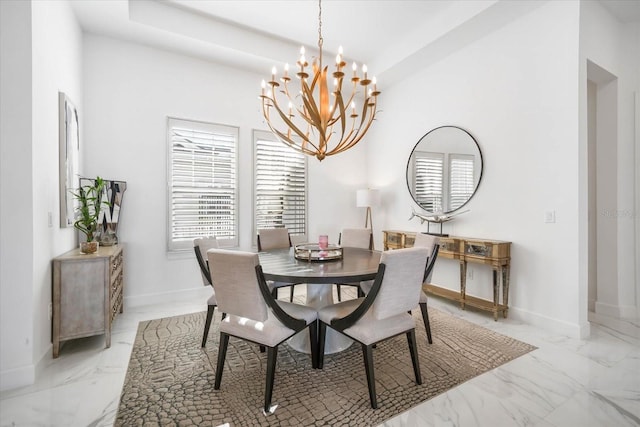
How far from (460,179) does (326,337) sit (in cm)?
269

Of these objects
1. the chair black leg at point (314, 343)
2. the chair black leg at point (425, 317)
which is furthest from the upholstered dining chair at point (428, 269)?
the chair black leg at point (314, 343)

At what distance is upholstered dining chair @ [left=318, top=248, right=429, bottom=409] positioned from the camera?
1815 millimetres

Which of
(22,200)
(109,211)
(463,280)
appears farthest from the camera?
(463,280)

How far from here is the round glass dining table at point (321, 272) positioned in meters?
1.95

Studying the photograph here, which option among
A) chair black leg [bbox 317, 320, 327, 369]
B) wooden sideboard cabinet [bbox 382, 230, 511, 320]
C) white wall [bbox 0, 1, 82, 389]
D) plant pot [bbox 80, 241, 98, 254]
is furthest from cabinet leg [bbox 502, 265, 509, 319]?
white wall [bbox 0, 1, 82, 389]

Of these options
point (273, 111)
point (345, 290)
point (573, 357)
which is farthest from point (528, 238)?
point (273, 111)

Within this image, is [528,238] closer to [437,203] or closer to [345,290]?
[437,203]

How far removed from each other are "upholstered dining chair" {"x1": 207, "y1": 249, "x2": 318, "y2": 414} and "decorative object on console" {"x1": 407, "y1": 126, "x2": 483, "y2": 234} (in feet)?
9.32

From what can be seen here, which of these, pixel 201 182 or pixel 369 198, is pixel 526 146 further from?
pixel 201 182

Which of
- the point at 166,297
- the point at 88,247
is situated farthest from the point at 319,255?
the point at 166,297

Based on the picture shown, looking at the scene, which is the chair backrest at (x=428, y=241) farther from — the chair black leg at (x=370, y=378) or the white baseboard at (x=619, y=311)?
the white baseboard at (x=619, y=311)

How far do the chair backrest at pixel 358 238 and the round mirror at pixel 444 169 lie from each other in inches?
50.5

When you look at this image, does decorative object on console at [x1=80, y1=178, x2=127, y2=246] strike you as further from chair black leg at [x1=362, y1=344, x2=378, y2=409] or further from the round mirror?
the round mirror

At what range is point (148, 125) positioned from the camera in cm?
379
